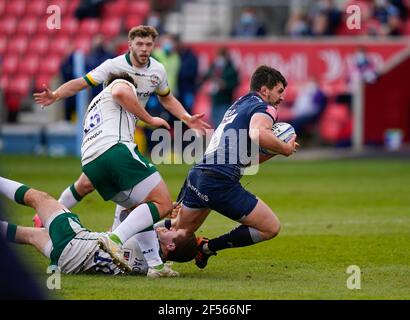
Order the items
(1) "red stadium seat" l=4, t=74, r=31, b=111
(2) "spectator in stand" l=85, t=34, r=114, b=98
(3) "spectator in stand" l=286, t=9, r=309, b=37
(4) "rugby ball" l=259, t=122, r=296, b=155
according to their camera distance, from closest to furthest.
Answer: (4) "rugby ball" l=259, t=122, r=296, b=155 < (2) "spectator in stand" l=85, t=34, r=114, b=98 < (3) "spectator in stand" l=286, t=9, r=309, b=37 < (1) "red stadium seat" l=4, t=74, r=31, b=111

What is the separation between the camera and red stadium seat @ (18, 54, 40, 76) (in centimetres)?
2759

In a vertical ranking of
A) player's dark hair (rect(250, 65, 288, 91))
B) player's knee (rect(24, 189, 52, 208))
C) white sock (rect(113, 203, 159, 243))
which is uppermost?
player's dark hair (rect(250, 65, 288, 91))

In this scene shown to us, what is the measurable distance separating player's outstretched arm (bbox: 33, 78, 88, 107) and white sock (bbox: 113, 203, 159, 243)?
1.64 metres

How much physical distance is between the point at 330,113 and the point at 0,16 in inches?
408

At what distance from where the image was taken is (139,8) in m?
27.8

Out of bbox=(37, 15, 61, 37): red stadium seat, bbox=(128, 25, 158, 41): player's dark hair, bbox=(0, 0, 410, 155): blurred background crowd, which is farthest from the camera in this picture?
bbox=(37, 15, 61, 37): red stadium seat

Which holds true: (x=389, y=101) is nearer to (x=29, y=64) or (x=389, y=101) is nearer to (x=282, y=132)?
(x=29, y=64)

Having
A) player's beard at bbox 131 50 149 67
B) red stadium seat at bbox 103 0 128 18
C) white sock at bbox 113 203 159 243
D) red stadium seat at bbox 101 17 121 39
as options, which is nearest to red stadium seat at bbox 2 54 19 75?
red stadium seat at bbox 101 17 121 39

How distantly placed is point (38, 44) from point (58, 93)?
63.8 ft

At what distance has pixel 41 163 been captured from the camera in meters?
21.2

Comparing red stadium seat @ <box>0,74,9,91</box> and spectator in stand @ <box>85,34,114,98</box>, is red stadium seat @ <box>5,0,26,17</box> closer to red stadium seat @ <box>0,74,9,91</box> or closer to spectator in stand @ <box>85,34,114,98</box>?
red stadium seat @ <box>0,74,9,91</box>

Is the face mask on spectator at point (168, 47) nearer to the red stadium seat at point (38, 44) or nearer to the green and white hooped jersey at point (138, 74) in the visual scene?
the red stadium seat at point (38, 44)

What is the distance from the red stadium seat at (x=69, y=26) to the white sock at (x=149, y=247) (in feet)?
66.7
